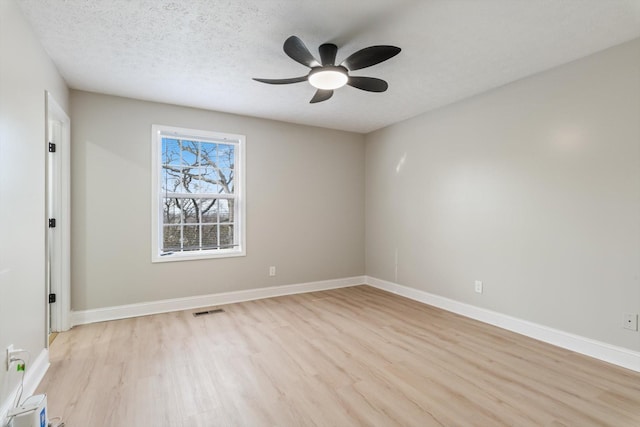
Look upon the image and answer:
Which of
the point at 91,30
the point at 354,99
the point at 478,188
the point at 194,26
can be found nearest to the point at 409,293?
the point at 478,188

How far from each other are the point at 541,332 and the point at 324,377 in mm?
2217

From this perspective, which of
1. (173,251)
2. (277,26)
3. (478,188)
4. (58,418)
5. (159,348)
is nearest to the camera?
(58,418)

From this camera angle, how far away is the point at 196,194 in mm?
4219

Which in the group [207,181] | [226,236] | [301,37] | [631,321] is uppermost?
[301,37]

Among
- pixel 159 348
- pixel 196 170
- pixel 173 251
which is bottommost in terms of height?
pixel 159 348

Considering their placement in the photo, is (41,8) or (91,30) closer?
(41,8)

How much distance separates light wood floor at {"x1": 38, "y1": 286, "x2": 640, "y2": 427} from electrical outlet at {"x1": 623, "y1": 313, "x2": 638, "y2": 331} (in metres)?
0.34

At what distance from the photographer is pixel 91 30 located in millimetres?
2398

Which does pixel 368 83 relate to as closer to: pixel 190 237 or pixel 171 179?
pixel 171 179

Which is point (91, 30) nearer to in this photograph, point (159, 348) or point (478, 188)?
point (159, 348)

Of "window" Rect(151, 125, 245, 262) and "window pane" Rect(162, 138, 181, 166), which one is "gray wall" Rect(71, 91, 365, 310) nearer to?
"window" Rect(151, 125, 245, 262)

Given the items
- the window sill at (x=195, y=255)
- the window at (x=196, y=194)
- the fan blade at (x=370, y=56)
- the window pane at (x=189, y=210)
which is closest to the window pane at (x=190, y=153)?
the window at (x=196, y=194)

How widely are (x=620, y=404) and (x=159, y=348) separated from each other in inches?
136

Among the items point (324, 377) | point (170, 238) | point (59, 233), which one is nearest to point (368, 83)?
point (324, 377)
